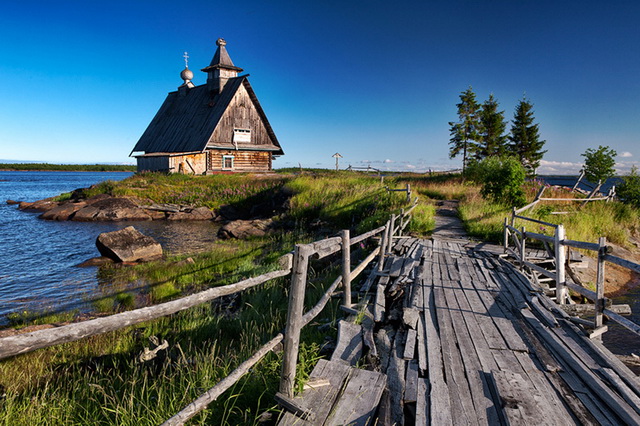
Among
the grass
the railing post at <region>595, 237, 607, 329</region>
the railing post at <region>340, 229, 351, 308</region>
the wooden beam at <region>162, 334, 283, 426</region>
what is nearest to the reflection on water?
the grass

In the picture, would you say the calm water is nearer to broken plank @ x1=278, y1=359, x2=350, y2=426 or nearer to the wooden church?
broken plank @ x1=278, y1=359, x2=350, y2=426

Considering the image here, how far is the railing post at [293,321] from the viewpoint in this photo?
326 centimetres

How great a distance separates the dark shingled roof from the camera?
3341 centimetres

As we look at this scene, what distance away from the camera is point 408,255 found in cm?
972

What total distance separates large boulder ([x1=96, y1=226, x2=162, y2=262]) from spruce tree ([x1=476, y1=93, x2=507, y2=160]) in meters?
44.1

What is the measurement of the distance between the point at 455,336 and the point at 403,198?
12.6 meters

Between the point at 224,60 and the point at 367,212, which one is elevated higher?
the point at 224,60

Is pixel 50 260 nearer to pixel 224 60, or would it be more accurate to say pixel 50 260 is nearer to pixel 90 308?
pixel 90 308

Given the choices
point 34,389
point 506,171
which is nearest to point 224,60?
point 506,171

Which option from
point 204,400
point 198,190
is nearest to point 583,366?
point 204,400

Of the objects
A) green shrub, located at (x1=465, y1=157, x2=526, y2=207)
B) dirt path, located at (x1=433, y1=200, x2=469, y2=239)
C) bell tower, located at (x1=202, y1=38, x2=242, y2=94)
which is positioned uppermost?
bell tower, located at (x1=202, y1=38, x2=242, y2=94)

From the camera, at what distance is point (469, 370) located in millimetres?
3953

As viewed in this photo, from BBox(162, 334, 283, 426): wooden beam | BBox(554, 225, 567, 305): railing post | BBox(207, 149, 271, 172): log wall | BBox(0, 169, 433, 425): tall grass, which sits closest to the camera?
BBox(162, 334, 283, 426): wooden beam

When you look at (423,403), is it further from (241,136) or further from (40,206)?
(40,206)
